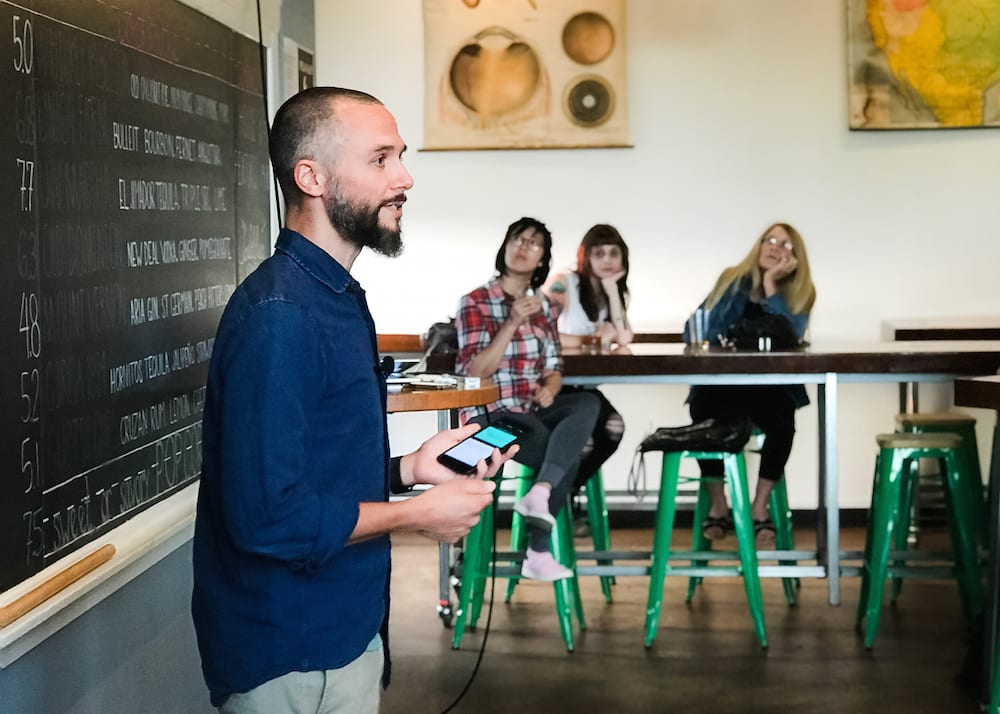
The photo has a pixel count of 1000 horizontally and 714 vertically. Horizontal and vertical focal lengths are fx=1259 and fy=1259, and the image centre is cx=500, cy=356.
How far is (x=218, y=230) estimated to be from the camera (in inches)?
103

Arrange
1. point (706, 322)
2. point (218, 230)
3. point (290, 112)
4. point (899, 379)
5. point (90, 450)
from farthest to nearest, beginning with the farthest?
point (706, 322), point (899, 379), point (218, 230), point (90, 450), point (290, 112)

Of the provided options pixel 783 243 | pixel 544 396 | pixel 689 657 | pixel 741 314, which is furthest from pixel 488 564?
pixel 783 243

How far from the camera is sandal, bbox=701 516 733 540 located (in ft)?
14.5

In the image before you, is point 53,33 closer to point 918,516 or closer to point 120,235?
point 120,235

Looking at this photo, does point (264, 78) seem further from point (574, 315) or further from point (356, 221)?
point (574, 315)

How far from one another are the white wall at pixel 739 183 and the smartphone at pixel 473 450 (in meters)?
4.10

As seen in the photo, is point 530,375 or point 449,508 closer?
point 449,508

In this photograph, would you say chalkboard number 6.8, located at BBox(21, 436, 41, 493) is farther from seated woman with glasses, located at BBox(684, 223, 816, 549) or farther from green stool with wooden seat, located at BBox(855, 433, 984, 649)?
seated woman with glasses, located at BBox(684, 223, 816, 549)

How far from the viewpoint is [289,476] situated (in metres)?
1.36

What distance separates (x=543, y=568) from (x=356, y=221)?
2.34 m

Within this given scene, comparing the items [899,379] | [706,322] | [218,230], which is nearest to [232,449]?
[218,230]

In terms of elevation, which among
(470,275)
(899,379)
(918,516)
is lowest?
(918,516)

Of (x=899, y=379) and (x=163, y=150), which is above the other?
(x=163, y=150)

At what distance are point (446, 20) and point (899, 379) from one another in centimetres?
278
